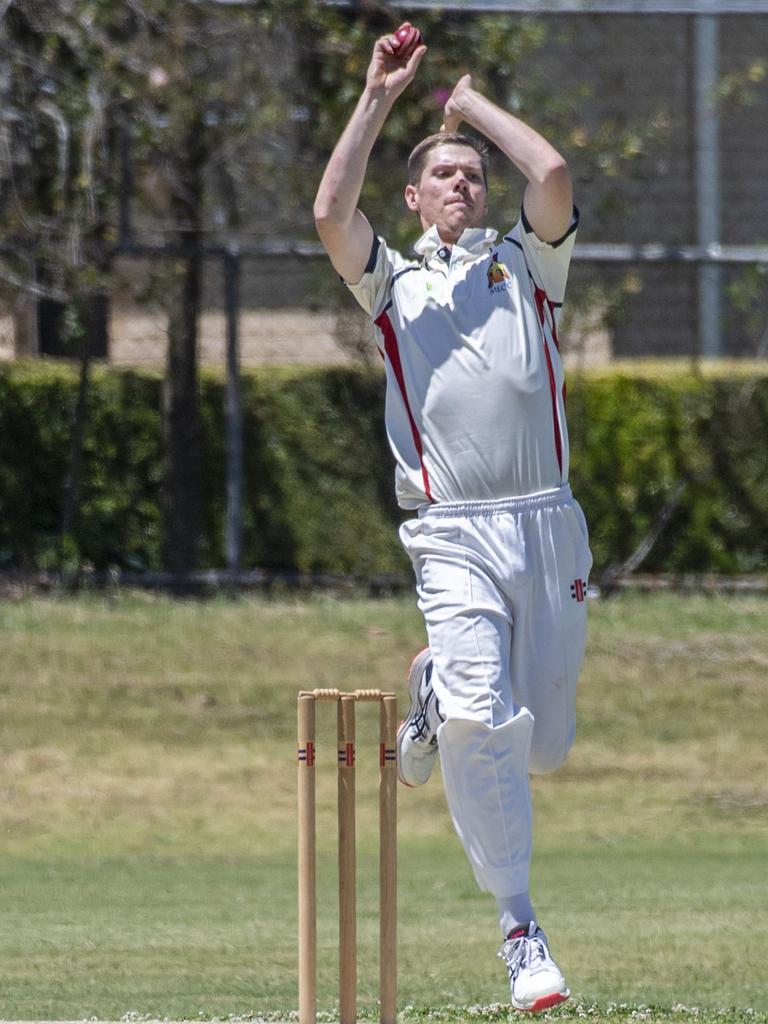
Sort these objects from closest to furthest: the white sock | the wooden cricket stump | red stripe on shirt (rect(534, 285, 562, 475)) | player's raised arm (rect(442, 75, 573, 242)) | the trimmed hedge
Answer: the wooden cricket stump
the white sock
player's raised arm (rect(442, 75, 573, 242))
red stripe on shirt (rect(534, 285, 562, 475))
the trimmed hedge

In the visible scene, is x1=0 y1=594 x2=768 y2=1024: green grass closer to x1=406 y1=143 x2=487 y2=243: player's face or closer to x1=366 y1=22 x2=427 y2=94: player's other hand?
x1=406 y1=143 x2=487 y2=243: player's face

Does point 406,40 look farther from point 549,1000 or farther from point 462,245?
point 549,1000

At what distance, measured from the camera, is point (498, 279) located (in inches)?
195

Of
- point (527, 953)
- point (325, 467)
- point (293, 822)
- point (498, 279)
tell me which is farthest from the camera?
point (325, 467)

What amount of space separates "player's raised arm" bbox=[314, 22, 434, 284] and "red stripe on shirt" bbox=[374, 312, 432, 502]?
14cm

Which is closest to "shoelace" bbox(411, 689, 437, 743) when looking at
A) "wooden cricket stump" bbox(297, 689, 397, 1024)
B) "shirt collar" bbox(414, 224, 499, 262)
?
"wooden cricket stump" bbox(297, 689, 397, 1024)

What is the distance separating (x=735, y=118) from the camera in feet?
57.3

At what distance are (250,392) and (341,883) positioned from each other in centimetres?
858

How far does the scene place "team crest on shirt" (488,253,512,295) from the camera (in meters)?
4.94

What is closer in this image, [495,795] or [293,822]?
[495,795]

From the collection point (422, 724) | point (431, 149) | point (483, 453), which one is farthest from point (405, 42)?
point (422, 724)

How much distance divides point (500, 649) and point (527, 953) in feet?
2.47

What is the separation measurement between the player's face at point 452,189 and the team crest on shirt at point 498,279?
0.51 feet

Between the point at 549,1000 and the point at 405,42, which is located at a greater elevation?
the point at 405,42
